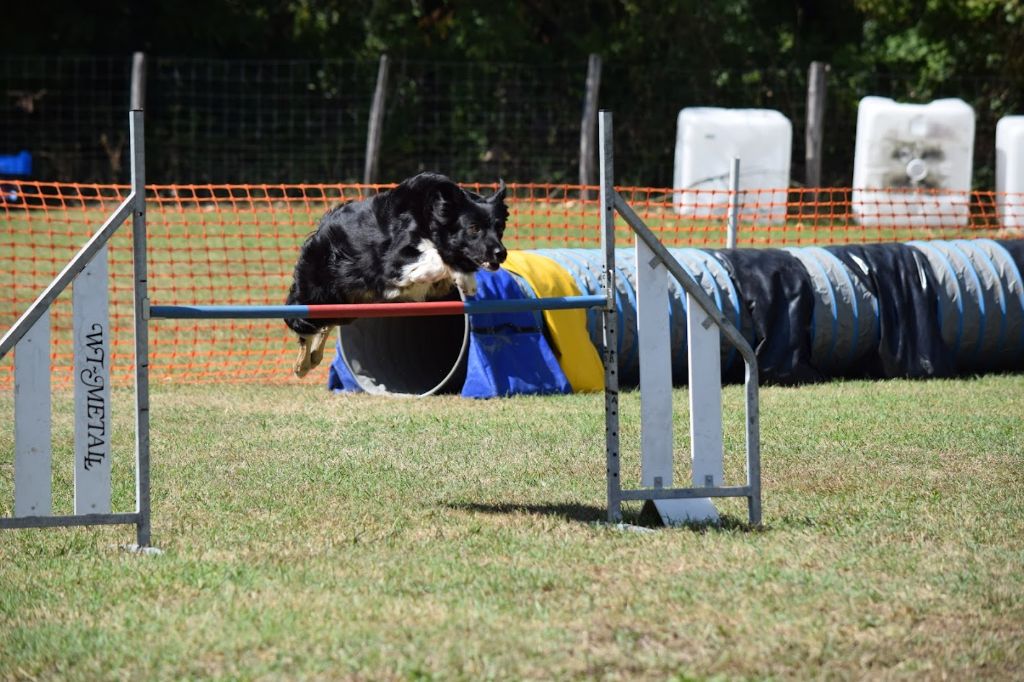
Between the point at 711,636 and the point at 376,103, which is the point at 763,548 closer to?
the point at 711,636

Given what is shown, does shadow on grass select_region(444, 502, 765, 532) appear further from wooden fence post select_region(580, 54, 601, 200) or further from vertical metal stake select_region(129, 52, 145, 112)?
vertical metal stake select_region(129, 52, 145, 112)

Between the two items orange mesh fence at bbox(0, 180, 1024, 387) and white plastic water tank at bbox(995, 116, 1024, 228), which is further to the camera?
white plastic water tank at bbox(995, 116, 1024, 228)

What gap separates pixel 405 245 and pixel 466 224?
0.34m

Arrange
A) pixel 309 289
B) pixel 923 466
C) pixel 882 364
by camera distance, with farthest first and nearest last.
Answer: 1. pixel 882 364
2. pixel 309 289
3. pixel 923 466

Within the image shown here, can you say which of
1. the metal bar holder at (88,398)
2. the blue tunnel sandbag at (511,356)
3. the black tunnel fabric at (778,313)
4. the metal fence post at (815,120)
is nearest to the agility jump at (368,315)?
the metal bar holder at (88,398)

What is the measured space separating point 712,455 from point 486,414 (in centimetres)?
282

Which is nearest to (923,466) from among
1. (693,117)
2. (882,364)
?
(882,364)

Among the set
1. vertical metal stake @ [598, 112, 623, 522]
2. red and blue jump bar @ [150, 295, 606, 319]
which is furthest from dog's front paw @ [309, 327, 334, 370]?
vertical metal stake @ [598, 112, 623, 522]

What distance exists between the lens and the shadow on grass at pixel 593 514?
16.3ft


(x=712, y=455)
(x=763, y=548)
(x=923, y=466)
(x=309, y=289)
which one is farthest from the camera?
(x=309, y=289)

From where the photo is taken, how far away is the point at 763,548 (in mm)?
4586

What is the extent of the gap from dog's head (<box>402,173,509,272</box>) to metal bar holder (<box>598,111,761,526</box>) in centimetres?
97

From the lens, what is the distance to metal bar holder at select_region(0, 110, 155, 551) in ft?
15.0

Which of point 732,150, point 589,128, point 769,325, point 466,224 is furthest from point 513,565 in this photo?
point 732,150
